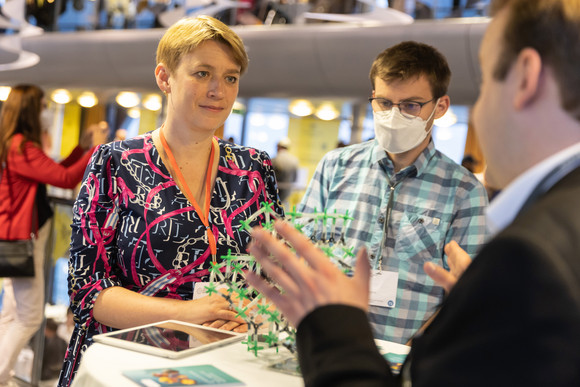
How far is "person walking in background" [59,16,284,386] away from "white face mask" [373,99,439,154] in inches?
24.6

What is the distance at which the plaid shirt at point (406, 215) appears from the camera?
236 cm

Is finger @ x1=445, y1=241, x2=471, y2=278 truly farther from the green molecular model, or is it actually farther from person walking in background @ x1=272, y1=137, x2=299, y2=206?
person walking in background @ x1=272, y1=137, x2=299, y2=206

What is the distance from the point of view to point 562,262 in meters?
0.67

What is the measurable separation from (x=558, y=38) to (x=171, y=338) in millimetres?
1077

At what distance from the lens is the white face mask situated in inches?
98.6

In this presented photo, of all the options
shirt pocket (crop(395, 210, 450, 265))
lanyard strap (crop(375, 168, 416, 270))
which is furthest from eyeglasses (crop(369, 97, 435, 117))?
shirt pocket (crop(395, 210, 450, 265))

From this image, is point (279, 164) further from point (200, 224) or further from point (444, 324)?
point (444, 324)

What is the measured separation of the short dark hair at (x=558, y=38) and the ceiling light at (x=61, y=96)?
15.6 metres

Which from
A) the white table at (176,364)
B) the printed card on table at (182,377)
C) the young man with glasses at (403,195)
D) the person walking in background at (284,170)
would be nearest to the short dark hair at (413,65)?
the young man with glasses at (403,195)

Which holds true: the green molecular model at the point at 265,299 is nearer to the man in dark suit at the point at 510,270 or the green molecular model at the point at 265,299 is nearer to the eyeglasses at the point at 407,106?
the man in dark suit at the point at 510,270

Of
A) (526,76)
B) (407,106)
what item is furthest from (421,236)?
(526,76)

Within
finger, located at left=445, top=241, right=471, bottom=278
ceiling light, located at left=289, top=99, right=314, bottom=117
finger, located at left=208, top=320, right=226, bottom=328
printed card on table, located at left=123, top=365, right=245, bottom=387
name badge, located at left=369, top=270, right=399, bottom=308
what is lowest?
ceiling light, located at left=289, top=99, right=314, bottom=117

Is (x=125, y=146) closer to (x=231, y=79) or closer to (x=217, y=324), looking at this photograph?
(x=231, y=79)

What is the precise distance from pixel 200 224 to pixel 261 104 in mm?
11642
